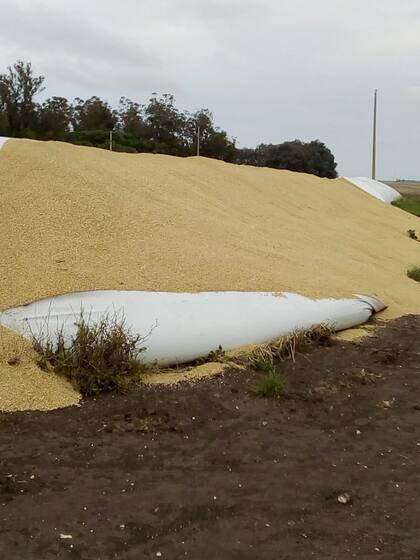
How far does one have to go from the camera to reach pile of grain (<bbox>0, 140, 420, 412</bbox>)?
17.0 ft

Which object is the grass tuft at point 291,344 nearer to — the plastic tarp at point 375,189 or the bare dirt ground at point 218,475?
the bare dirt ground at point 218,475

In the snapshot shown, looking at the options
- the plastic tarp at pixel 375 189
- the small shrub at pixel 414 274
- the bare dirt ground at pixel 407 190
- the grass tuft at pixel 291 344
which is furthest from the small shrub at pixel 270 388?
the bare dirt ground at pixel 407 190

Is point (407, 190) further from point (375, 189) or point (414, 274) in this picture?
point (414, 274)

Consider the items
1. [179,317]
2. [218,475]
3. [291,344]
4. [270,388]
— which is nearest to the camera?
[218,475]

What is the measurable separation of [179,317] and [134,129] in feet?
99.4

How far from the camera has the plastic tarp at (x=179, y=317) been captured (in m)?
4.46

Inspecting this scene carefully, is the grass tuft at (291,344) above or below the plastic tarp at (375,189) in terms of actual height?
below

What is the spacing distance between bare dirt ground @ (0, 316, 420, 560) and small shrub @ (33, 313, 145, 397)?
0.51 ft

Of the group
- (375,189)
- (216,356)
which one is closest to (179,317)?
(216,356)

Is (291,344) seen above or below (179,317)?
below

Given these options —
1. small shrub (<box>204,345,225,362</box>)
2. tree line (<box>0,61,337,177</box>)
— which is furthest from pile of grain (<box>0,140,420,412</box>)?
tree line (<box>0,61,337,177</box>)

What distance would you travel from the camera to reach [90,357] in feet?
13.9

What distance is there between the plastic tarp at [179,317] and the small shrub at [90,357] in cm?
11

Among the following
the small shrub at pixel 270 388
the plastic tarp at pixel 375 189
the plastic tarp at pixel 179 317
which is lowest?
the small shrub at pixel 270 388
